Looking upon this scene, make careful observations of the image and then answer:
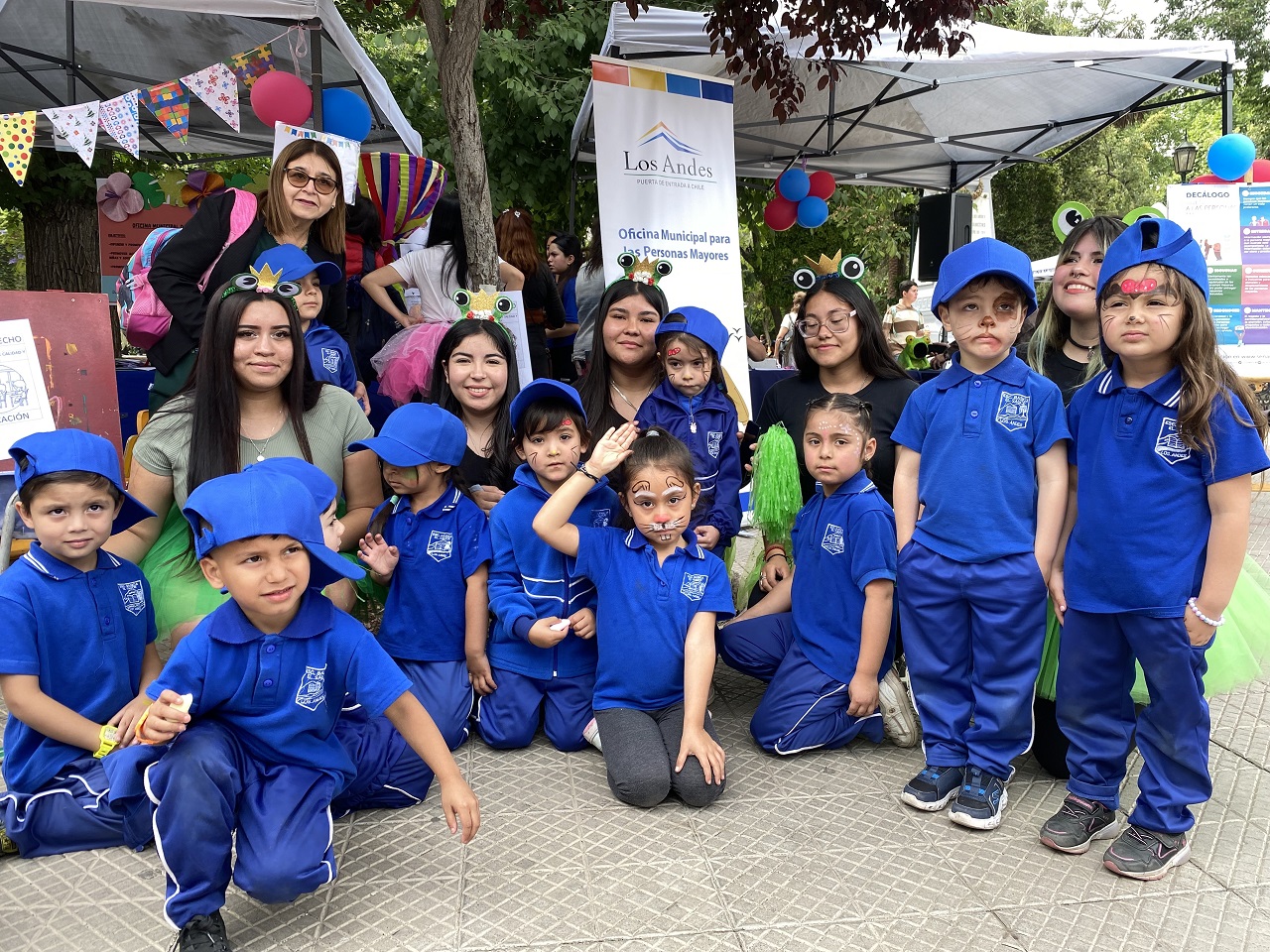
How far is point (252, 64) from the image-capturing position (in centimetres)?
623

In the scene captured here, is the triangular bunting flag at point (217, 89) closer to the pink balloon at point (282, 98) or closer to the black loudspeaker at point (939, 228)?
the pink balloon at point (282, 98)

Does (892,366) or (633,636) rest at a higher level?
(892,366)

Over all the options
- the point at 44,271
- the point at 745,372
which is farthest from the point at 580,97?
the point at 44,271

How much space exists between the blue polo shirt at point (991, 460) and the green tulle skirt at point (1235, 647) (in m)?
0.53

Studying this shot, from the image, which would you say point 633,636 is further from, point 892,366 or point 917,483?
point 892,366

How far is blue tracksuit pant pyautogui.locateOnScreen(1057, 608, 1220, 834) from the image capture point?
2.54 meters

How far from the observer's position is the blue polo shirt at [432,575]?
3.40m

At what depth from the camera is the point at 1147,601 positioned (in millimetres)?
2527

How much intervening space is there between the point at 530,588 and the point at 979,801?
158 centimetres

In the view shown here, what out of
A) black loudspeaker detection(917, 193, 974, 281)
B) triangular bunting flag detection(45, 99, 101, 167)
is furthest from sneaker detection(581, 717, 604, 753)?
black loudspeaker detection(917, 193, 974, 281)

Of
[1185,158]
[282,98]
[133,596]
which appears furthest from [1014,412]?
[1185,158]

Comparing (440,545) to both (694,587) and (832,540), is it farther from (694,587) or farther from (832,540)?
(832,540)

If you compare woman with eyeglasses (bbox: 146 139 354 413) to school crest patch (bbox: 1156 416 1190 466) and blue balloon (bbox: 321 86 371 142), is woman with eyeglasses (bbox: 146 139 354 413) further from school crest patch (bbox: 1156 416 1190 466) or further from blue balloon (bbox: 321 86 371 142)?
school crest patch (bbox: 1156 416 1190 466)

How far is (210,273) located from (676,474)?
2.06 m
